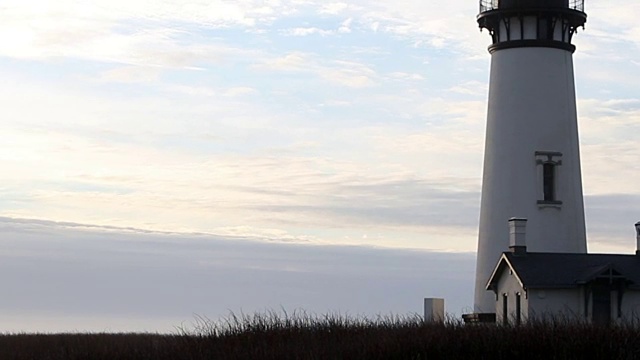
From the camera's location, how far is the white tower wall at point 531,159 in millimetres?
41469

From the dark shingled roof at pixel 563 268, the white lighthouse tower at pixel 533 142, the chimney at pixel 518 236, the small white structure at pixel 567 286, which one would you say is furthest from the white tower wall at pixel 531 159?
the small white structure at pixel 567 286

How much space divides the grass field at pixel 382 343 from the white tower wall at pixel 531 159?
8.48 metres

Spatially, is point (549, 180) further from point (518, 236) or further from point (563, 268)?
point (563, 268)

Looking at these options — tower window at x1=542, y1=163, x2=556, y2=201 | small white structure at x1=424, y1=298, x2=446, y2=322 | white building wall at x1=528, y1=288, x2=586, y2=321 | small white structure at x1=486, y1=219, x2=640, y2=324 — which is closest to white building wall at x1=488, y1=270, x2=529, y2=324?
small white structure at x1=486, y1=219, x2=640, y2=324

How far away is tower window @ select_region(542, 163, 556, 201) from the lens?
137 ft

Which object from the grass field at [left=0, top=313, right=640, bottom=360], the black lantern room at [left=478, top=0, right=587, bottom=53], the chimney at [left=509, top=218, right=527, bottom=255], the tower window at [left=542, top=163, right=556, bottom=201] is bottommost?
the grass field at [left=0, top=313, right=640, bottom=360]

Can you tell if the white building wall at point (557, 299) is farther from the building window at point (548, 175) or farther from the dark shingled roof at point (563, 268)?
the building window at point (548, 175)

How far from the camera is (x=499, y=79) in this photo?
4222cm

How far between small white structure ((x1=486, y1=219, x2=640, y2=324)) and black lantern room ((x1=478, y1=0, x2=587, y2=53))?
19.4 feet

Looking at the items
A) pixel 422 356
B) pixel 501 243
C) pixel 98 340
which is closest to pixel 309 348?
pixel 422 356

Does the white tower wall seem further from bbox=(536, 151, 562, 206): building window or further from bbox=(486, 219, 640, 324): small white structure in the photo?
bbox=(486, 219, 640, 324): small white structure

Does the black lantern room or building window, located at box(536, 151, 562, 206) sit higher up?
the black lantern room

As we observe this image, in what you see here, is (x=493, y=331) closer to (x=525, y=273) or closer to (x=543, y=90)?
(x=525, y=273)

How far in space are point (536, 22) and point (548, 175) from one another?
4.69 meters
